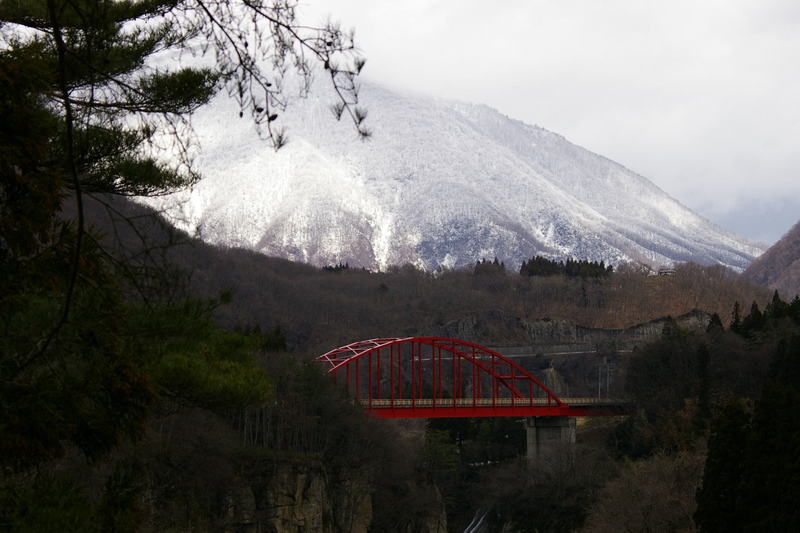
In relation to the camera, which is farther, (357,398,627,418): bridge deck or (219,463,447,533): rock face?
(357,398,627,418): bridge deck

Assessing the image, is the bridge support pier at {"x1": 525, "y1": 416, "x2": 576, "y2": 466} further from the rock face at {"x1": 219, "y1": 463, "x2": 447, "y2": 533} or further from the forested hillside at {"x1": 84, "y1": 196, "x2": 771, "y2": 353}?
the forested hillside at {"x1": 84, "y1": 196, "x2": 771, "y2": 353}

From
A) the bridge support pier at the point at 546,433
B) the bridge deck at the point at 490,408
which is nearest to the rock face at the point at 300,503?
the bridge deck at the point at 490,408

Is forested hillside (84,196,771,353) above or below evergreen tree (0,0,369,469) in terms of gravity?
above

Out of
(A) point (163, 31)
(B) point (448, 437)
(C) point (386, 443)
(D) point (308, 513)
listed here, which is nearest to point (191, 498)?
(D) point (308, 513)

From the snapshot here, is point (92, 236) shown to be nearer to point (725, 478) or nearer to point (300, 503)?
point (725, 478)

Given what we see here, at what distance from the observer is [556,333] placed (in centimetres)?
12500

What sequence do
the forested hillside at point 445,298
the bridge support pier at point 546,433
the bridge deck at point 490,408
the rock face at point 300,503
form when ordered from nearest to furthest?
the rock face at point 300,503, the bridge deck at point 490,408, the bridge support pier at point 546,433, the forested hillside at point 445,298

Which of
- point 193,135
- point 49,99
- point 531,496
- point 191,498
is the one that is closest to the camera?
point 193,135

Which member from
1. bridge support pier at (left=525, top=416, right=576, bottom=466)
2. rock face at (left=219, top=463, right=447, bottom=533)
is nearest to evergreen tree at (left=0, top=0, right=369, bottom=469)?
rock face at (left=219, top=463, right=447, bottom=533)

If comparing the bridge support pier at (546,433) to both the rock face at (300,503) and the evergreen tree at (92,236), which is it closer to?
the rock face at (300,503)

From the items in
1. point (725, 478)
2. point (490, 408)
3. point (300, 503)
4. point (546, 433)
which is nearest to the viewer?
point (725, 478)

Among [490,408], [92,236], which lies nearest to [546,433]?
[490,408]

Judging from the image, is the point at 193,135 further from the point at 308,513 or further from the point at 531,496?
the point at 531,496

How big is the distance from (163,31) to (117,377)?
20.1 feet
